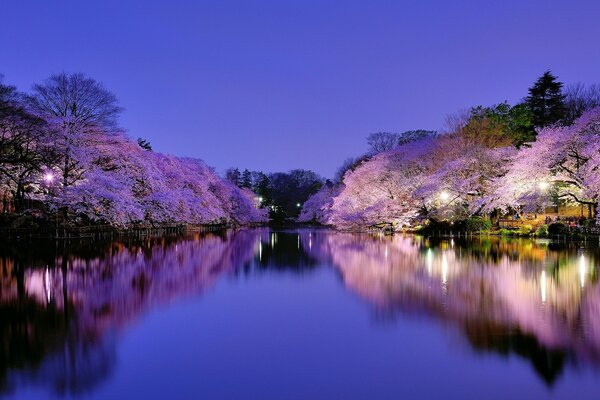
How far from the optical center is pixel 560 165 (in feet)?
91.2

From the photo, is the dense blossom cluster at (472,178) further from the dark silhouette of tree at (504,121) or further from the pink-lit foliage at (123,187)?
the pink-lit foliage at (123,187)

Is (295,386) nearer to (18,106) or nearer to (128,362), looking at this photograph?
(128,362)

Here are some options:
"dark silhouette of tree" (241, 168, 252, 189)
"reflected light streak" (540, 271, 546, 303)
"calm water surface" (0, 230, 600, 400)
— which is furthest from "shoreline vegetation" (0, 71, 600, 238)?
"dark silhouette of tree" (241, 168, 252, 189)

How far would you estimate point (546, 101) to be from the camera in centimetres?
5088

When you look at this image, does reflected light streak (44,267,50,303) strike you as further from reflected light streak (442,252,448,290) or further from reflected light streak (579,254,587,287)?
reflected light streak (579,254,587,287)

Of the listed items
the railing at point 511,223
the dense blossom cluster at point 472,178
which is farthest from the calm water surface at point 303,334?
the railing at point 511,223

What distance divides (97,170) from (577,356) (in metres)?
30.1

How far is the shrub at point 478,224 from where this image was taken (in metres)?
38.1

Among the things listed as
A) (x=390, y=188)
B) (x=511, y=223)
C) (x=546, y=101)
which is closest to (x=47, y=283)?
(x=511, y=223)

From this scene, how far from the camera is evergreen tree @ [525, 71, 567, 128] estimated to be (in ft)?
165

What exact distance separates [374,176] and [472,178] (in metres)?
13.2

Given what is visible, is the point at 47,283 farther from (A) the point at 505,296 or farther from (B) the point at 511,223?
(B) the point at 511,223

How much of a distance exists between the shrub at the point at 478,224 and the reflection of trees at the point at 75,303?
74.2ft

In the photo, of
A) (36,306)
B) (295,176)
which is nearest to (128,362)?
(36,306)
